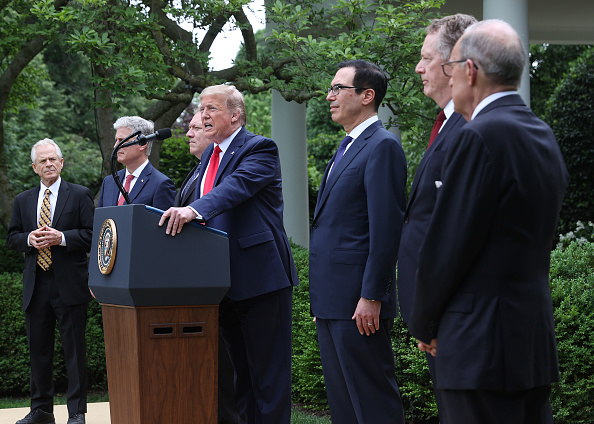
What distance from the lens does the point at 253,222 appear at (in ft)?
15.0

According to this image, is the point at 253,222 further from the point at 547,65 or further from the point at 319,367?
the point at 547,65

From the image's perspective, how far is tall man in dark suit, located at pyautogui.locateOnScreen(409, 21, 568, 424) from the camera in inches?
96.9

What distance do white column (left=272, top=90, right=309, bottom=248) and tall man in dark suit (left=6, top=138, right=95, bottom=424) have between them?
5507 millimetres

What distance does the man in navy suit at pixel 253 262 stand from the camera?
14.8ft

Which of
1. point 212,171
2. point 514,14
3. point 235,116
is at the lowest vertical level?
point 212,171

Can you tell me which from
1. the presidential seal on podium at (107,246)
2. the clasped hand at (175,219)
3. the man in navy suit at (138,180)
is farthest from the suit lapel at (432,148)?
the man in navy suit at (138,180)

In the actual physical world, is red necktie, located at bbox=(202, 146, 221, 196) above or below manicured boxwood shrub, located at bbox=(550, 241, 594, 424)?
above

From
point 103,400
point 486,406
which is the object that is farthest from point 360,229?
point 103,400

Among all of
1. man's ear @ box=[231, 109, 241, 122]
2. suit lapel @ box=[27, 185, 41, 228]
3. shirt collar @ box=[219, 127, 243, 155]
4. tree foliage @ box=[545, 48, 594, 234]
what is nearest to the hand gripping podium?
shirt collar @ box=[219, 127, 243, 155]

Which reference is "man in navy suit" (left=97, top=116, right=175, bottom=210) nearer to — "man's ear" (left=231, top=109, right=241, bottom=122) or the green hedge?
"man's ear" (left=231, top=109, right=241, bottom=122)

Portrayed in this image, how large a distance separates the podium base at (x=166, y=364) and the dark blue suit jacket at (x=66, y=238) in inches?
108

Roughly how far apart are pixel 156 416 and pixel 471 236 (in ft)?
6.79

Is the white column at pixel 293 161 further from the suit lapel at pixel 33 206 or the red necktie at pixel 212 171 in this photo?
the red necktie at pixel 212 171

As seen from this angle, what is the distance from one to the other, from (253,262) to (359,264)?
73 centimetres
